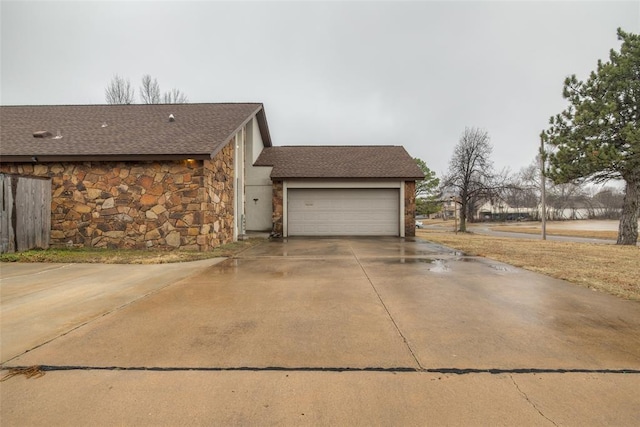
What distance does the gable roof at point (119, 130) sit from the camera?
9.06m

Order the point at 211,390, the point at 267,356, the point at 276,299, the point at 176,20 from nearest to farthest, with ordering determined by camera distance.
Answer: the point at 211,390, the point at 267,356, the point at 276,299, the point at 176,20

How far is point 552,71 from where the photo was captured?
2498cm

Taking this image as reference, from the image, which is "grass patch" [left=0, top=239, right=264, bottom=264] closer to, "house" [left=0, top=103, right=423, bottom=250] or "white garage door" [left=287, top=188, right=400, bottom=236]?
"house" [left=0, top=103, right=423, bottom=250]

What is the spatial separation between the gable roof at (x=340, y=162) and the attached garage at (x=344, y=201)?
0.16 feet

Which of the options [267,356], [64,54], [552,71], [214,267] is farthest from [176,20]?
[552,71]

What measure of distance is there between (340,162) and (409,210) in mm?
4296

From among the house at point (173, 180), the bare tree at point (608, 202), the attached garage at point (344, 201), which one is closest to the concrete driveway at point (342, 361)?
the house at point (173, 180)

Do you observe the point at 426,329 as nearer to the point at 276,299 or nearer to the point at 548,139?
the point at 276,299

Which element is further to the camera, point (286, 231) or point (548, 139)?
point (548, 139)

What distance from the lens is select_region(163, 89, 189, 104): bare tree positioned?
31141 millimetres

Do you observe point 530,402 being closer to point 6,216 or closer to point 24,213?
point 6,216

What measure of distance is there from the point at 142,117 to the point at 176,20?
51.4 feet

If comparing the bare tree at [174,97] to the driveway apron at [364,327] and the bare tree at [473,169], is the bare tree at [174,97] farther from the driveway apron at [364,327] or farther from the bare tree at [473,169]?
the driveway apron at [364,327]

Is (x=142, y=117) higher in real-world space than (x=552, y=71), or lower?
lower
